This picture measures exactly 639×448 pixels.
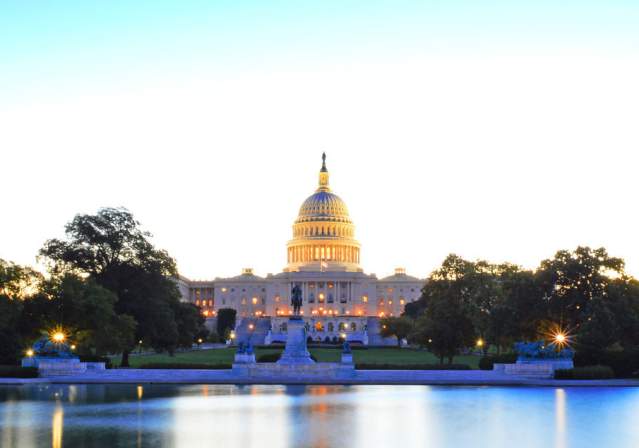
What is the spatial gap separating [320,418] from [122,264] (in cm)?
4049

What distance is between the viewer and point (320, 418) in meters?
27.8

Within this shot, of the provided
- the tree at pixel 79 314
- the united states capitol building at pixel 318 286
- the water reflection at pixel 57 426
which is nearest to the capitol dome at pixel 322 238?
the united states capitol building at pixel 318 286

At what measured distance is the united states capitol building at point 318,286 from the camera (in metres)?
184

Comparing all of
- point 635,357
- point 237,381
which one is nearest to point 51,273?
point 237,381

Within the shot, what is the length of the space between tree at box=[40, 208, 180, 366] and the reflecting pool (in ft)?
77.6

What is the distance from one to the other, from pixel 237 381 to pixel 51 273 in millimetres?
24047

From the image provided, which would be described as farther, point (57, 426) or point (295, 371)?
point (295, 371)

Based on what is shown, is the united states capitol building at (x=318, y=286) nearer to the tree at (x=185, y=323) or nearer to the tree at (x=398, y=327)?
the tree at (x=398, y=327)

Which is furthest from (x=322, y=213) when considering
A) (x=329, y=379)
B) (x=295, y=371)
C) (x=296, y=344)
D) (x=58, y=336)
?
(x=329, y=379)

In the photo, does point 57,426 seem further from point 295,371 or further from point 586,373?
point 586,373

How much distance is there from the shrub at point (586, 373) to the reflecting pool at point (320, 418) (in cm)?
591

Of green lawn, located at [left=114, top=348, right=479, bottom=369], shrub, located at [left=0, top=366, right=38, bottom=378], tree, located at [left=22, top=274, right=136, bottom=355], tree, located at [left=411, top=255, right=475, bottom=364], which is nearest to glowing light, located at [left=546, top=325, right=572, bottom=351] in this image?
green lawn, located at [left=114, top=348, right=479, bottom=369]

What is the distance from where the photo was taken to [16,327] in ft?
188

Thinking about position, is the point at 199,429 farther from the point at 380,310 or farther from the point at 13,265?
the point at 380,310
